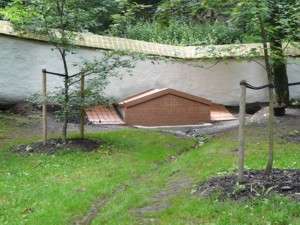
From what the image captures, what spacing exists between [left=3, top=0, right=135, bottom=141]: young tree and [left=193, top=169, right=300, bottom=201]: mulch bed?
14.0 ft

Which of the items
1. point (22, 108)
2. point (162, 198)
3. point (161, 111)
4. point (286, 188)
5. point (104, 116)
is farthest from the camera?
point (22, 108)

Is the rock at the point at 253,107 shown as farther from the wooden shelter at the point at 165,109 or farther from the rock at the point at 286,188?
the rock at the point at 286,188

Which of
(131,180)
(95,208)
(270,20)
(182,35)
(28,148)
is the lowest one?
(95,208)

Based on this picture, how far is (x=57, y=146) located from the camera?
10625 mm

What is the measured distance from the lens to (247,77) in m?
16.2

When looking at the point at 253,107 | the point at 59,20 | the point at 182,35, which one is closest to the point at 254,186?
the point at 59,20

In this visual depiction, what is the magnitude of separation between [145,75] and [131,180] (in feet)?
24.8

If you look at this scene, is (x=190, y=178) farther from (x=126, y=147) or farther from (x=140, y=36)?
(x=140, y=36)

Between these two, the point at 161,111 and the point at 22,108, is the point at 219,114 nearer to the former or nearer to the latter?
the point at 161,111

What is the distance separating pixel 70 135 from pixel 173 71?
4.88 metres

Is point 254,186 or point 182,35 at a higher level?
point 182,35

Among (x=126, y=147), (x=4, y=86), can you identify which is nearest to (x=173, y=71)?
(x=4, y=86)

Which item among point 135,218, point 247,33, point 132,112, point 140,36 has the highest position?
point 140,36

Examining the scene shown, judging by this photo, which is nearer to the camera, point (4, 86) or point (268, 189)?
point (268, 189)
